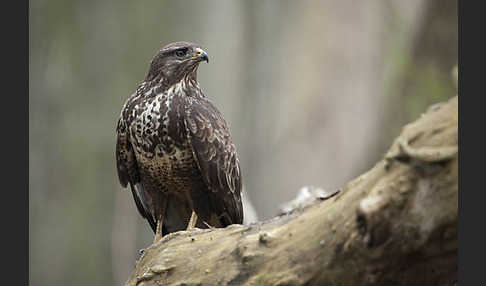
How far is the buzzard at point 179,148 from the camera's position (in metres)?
4.87

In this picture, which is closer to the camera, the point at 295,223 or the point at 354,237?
the point at 354,237

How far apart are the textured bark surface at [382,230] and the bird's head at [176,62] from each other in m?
1.97

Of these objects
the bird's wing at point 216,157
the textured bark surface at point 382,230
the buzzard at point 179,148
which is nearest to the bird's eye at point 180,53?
the buzzard at point 179,148

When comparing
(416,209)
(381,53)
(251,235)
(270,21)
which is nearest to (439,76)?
(381,53)

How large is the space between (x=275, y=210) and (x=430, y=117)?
6332 millimetres

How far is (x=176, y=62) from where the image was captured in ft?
16.9

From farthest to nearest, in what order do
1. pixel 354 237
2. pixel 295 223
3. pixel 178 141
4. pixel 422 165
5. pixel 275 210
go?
pixel 275 210 < pixel 178 141 < pixel 295 223 < pixel 354 237 < pixel 422 165

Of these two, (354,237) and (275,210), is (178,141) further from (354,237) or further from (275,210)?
(275,210)

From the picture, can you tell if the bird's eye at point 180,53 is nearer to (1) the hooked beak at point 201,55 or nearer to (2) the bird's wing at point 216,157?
(1) the hooked beak at point 201,55

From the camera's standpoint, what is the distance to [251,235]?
3510mm

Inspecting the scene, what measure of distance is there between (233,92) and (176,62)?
11.4ft

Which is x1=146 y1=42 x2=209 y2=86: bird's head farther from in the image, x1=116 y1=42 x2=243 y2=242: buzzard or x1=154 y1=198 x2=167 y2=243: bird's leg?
x1=154 y1=198 x2=167 y2=243: bird's leg

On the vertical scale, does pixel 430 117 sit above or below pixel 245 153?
above

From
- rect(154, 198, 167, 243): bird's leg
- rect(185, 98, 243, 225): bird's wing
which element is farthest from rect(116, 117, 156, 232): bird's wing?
rect(185, 98, 243, 225): bird's wing
